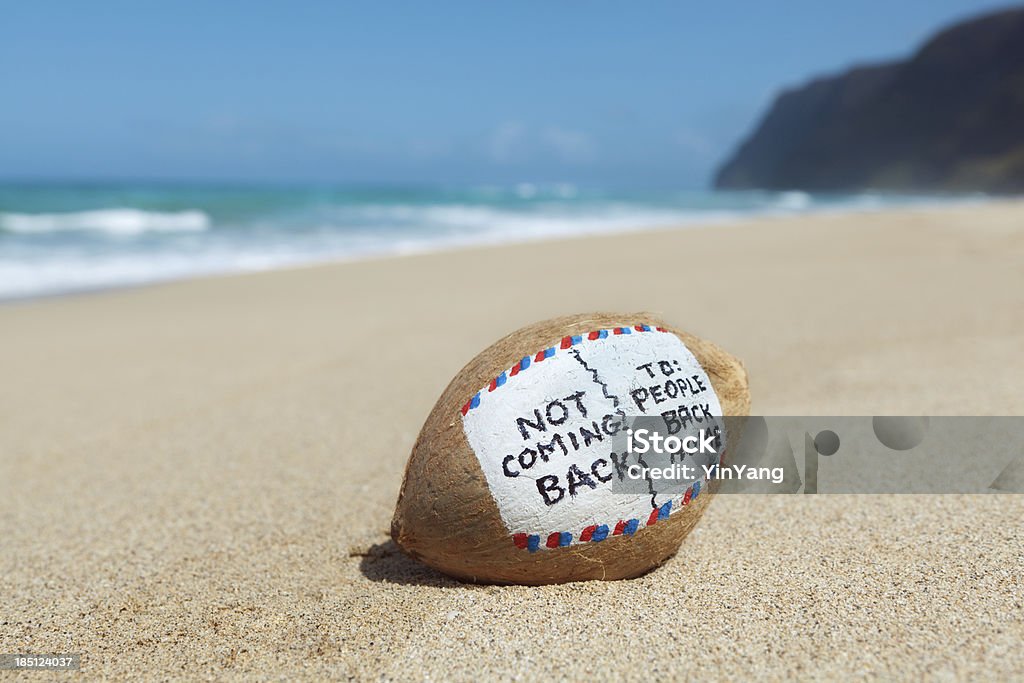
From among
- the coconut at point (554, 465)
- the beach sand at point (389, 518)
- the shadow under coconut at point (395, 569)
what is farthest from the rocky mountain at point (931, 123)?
the shadow under coconut at point (395, 569)

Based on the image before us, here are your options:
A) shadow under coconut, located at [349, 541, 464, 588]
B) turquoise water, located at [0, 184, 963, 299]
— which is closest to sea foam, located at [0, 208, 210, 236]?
turquoise water, located at [0, 184, 963, 299]

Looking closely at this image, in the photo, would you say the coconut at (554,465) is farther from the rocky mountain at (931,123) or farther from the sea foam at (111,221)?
the rocky mountain at (931,123)

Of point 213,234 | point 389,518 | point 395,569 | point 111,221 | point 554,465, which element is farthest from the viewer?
point 111,221

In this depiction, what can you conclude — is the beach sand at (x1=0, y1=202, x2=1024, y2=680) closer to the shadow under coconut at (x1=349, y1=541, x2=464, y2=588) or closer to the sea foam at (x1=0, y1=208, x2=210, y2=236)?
the shadow under coconut at (x1=349, y1=541, x2=464, y2=588)

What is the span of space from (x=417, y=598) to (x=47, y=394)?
4179mm

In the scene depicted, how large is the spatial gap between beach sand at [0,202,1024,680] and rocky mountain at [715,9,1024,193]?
199 ft

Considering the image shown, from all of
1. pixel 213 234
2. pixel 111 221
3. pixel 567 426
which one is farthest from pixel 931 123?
pixel 567 426

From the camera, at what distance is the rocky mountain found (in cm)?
6338

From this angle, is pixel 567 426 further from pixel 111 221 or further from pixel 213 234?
pixel 111 221

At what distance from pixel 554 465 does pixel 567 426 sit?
12 cm

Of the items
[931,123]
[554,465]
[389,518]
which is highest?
[931,123]

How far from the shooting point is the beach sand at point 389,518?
2.18 meters

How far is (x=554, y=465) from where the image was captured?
7.66 ft

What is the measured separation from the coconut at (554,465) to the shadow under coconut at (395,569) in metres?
0.08
